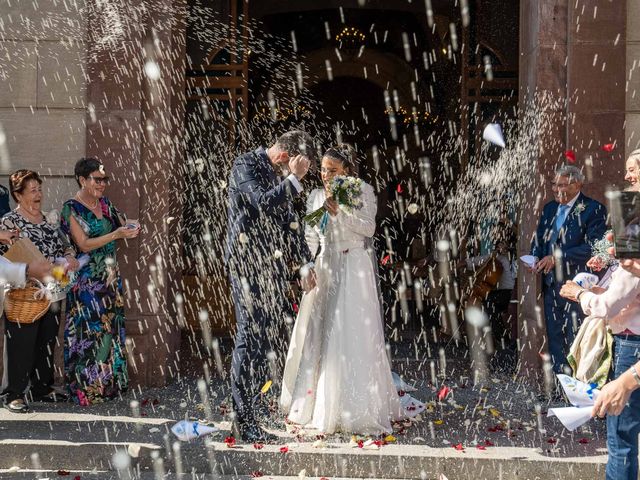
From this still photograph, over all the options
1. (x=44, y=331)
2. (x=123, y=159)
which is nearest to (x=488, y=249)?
(x=123, y=159)

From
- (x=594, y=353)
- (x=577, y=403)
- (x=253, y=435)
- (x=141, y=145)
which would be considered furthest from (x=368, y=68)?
(x=577, y=403)

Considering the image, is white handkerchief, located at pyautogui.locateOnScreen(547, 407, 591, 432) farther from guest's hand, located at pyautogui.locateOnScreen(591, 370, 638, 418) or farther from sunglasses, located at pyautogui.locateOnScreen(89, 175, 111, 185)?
sunglasses, located at pyautogui.locateOnScreen(89, 175, 111, 185)

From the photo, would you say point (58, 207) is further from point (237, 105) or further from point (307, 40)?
point (307, 40)

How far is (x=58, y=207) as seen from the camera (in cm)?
730

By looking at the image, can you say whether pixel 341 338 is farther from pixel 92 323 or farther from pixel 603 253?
pixel 92 323

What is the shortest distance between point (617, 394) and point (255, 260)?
2659mm

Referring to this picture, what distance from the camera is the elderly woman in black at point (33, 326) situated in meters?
6.30

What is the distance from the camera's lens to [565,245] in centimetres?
677

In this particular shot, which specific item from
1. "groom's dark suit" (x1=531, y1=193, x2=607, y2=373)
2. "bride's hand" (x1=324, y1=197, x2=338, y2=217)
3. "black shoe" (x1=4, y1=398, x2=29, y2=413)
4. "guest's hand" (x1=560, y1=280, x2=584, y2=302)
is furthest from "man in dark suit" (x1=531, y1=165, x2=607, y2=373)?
"black shoe" (x1=4, y1=398, x2=29, y2=413)

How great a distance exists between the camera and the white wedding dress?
564 cm

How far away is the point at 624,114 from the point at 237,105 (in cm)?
424

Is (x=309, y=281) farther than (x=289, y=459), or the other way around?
(x=309, y=281)

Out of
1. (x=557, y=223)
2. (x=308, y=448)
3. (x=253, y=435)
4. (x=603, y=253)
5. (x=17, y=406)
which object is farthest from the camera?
(x=557, y=223)

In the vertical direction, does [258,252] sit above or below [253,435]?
above
